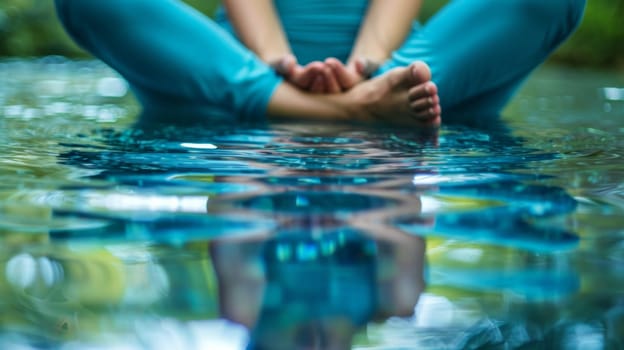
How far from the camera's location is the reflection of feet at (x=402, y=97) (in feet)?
5.27

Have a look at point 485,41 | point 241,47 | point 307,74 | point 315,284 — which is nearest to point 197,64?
point 241,47

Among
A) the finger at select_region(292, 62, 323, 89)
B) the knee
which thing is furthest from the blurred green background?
the finger at select_region(292, 62, 323, 89)

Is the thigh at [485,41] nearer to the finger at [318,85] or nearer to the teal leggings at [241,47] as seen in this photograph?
the teal leggings at [241,47]

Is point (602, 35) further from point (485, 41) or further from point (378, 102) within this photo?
point (378, 102)

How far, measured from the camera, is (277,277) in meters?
0.64

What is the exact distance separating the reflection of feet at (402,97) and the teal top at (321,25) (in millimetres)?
349

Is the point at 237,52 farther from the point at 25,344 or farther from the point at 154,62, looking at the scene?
the point at 25,344

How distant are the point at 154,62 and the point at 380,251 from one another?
124 cm

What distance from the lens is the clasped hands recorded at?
1752 mm

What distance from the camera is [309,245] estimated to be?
732 mm

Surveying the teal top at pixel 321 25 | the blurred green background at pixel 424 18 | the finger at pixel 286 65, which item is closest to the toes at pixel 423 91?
the finger at pixel 286 65

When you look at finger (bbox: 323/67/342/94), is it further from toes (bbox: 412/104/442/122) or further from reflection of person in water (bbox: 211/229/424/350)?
reflection of person in water (bbox: 211/229/424/350)

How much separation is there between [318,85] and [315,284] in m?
1.22

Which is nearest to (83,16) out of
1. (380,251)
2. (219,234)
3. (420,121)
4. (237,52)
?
(237,52)
